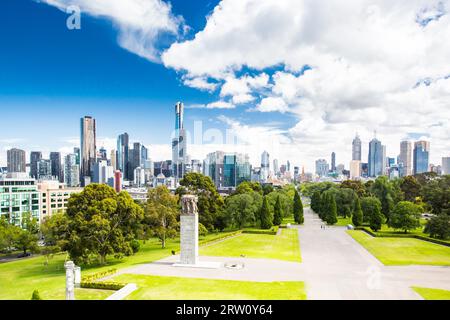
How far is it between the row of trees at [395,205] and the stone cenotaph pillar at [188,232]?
2643cm

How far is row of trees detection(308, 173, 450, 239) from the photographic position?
38938 mm

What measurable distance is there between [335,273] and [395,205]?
32400mm

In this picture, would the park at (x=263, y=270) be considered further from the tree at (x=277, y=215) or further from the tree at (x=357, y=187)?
the tree at (x=357, y=187)

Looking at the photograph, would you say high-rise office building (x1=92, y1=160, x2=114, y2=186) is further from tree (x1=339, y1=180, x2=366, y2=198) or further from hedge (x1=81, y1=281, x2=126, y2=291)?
hedge (x1=81, y1=281, x2=126, y2=291)

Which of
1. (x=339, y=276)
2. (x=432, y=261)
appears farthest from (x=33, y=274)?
(x=432, y=261)

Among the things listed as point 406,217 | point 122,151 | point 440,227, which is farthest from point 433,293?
point 122,151

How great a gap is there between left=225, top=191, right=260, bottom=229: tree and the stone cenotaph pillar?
18990mm

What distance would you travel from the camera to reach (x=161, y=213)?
3331 cm

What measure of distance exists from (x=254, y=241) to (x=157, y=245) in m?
10.8

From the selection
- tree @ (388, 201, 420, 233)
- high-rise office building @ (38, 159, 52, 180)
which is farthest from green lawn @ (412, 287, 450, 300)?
high-rise office building @ (38, 159, 52, 180)

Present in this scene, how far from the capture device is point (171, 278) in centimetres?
2072

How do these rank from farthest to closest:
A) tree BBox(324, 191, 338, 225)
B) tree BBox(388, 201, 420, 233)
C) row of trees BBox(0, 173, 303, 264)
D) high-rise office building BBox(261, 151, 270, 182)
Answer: high-rise office building BBox(261, 151, 270, 182) → tree BBox(324, 191, 338, 225) → tree BBox(388, 201, 420, 233) → row of trees BBox(0, 173, 303, 264)

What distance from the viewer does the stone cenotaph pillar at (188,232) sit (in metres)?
24.6
